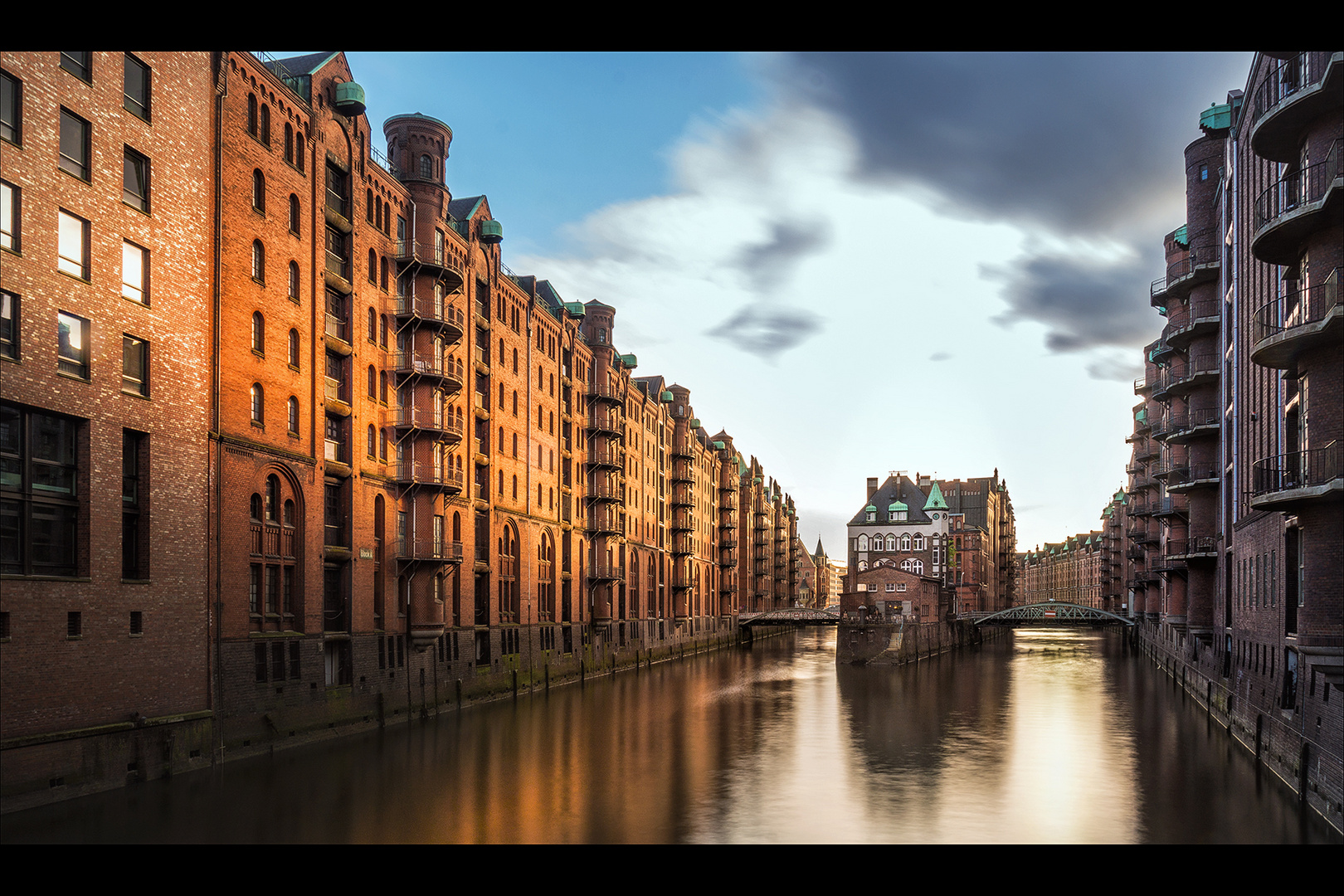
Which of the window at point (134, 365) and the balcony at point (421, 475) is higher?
the window at point (134, 365)

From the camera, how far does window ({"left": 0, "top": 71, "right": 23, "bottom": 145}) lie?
23.4m

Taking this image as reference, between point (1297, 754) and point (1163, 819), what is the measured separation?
4.02m

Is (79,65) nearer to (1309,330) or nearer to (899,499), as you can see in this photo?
(1309,330)

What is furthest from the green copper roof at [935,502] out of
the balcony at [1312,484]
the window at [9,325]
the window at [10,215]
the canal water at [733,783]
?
the window at [10,215]

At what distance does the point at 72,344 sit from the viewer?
25.1 metres

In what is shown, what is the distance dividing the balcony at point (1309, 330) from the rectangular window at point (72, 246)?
26785 millimetres

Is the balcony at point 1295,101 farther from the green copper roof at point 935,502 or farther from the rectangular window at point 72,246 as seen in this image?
the green copper roof at point 935,502

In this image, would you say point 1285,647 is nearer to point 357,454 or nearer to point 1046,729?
point 1046,729

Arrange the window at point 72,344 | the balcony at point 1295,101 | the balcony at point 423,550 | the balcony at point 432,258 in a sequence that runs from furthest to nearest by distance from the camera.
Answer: the balcony at point 432,258 < the balcony at point 423,550 < the window at point 72,344 < the balcony at point 1295,101

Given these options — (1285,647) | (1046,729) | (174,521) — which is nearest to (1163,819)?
(1285,647)

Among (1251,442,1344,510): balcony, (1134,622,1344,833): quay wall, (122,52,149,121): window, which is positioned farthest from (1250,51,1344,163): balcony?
(122,52,149,121): window

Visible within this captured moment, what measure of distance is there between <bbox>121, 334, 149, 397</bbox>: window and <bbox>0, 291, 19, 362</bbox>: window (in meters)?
3.10

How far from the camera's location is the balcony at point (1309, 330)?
68.9 ft
